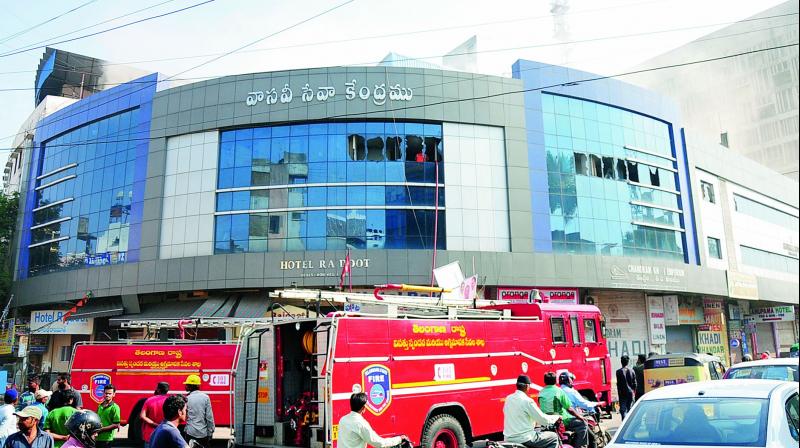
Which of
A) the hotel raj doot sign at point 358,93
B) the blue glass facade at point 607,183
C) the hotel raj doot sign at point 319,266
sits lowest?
the hotel raj doot sign at point 319,266

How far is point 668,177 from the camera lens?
106ft

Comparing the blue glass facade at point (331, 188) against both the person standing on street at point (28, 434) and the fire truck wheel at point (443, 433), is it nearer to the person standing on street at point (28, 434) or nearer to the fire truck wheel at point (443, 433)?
the fire truck wheel at point (443, 433)

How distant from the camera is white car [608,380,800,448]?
4.66 m

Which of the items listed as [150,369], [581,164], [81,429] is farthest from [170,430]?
[581,164]

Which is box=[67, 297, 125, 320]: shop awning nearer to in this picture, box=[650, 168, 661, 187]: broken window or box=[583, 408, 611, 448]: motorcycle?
Answer: box=[583, 408, 611, 448]: motorcycle

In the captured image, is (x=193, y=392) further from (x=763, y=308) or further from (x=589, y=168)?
(x=763, y=308)

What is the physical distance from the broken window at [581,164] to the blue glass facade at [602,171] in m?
0.05

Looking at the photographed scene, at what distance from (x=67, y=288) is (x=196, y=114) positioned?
1150 centimetres

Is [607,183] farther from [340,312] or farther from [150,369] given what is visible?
[340,312]

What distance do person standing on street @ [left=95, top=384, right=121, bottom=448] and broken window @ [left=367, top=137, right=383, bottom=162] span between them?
732 inches

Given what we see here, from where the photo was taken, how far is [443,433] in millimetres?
9180

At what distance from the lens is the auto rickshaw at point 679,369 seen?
15.0m

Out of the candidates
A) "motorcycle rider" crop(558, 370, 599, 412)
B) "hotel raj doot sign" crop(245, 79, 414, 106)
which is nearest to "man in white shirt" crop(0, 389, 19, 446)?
"motorcycle rider" crop(558, 370, 599, 412)

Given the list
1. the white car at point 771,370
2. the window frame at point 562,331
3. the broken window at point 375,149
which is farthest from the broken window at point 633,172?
the white car at point 771,370
